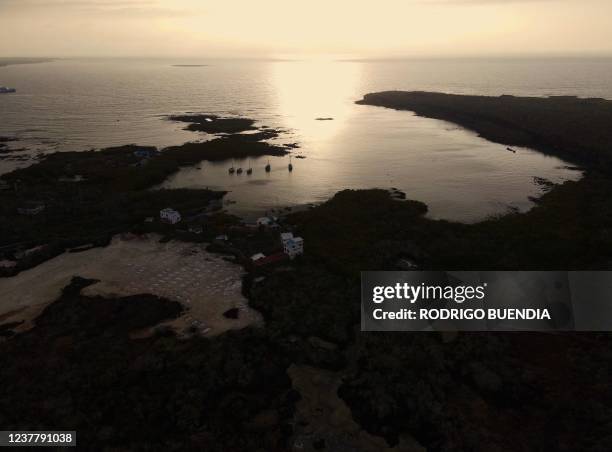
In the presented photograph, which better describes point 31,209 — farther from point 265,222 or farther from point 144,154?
point 144,154

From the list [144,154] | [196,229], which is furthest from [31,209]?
[144,154]

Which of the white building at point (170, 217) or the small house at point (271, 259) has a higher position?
the white building at point (170, 217)

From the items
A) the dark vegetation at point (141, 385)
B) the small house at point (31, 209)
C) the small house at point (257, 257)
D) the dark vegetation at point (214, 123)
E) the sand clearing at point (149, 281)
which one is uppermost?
the dark vegetation at point (214, 123)

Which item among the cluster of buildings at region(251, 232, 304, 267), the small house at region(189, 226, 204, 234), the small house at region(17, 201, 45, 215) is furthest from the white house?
the small house at region(17, 201, 45, 215)

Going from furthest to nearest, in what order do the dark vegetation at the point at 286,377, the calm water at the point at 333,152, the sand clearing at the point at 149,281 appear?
the calm water at the point at 333,152 < the sand clearing at the point at 149,281 < the dark vegetation at the point at 286,377

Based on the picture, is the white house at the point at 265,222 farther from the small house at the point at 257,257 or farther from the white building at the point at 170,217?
the white building at the point at 170,217

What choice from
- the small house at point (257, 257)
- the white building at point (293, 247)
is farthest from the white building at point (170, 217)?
the white building at point (293, 247)
